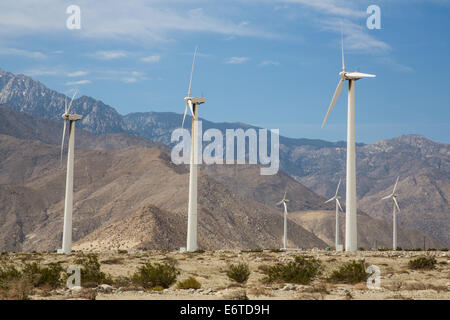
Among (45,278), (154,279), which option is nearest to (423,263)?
(154,279)

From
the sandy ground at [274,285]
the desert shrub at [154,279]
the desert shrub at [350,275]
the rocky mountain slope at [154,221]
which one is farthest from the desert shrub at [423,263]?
the rocky mountain slope at [154,221]

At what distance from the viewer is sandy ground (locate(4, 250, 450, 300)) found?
91.7 feet

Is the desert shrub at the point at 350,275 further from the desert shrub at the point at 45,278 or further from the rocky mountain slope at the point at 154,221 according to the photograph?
the rocky mountain slope at the point at 154,221

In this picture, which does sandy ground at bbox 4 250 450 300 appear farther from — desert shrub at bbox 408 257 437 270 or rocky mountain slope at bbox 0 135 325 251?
rocky mountain slope at bbox 0 135 325 251

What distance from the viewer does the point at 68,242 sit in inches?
2611

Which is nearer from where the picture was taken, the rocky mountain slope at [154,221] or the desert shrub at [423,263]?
the desert shrub at [423,263]

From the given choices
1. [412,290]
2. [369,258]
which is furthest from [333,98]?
[412,290]

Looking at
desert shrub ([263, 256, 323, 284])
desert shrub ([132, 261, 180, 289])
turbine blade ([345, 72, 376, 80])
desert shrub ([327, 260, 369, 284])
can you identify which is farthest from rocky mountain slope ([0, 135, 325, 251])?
desert shrub ([132, 261, 180, 289])

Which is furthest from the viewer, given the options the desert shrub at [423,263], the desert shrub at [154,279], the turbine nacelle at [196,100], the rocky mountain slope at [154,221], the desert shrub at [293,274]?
the rocky mountain slope at [154,221]

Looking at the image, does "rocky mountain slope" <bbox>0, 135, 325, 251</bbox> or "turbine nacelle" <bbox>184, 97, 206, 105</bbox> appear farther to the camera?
"rocky mountain slope" <bbox>0, 135, 325, 251</bbox>

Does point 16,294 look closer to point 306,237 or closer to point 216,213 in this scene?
point 216,213

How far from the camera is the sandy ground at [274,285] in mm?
27953

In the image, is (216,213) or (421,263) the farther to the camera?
(216,213)
